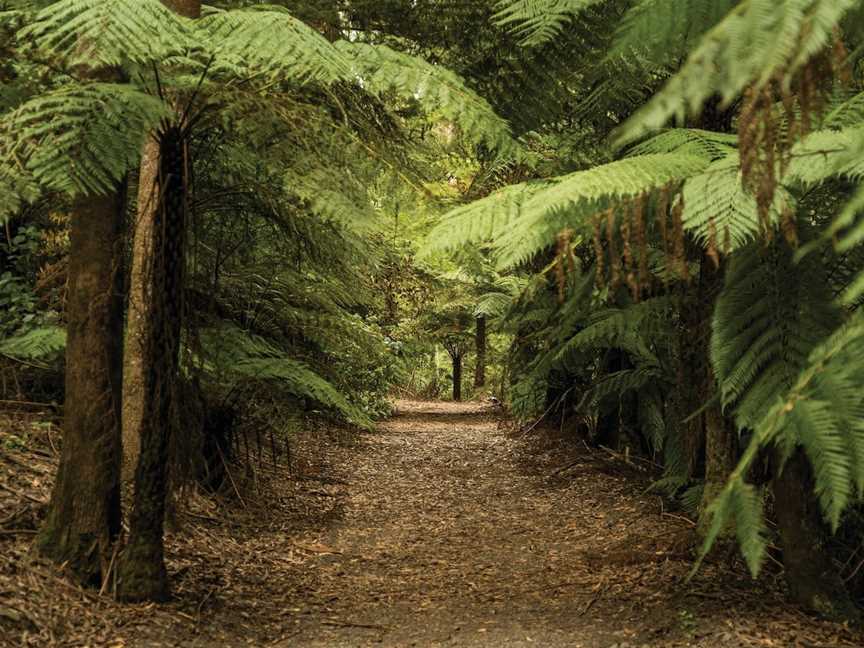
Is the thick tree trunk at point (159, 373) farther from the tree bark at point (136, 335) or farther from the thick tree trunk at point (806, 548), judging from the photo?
the thick tree trunk at point (806, 548)

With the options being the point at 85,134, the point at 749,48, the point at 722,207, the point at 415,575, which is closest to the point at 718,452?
the point at 415,575

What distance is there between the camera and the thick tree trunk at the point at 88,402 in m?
4.06

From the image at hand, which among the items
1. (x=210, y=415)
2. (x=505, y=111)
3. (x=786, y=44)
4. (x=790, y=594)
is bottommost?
(x=790, y=594)

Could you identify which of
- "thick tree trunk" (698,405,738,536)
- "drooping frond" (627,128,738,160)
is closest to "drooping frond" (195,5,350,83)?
"drooping frond" (627,128,738,160)

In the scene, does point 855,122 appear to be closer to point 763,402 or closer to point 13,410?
point 763,402

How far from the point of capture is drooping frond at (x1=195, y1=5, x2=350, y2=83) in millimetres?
3184

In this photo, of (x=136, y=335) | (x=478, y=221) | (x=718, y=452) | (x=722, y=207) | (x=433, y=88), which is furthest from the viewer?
(x=136, y=335)

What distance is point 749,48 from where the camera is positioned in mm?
1238

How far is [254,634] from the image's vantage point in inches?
164


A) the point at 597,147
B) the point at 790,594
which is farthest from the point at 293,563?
the point at 597,147

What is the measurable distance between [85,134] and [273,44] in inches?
32.6

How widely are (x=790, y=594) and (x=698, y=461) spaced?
7.65 feet

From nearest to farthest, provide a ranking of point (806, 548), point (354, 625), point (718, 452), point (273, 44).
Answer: point (273, 44)
point (806, 548)
point (354, 625)
point (718, 452)

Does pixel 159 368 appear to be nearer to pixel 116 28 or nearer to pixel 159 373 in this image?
pixel 159 373
